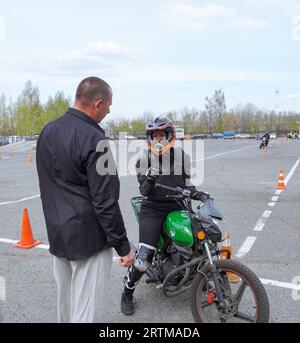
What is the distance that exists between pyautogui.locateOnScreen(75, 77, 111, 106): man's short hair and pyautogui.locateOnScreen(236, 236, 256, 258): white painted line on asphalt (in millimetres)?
3514

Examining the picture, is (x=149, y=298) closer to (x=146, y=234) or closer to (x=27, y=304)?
(x=146, y=234)

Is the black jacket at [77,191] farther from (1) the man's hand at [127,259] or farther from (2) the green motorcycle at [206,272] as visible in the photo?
(2) the green motorcycle at [206,272]

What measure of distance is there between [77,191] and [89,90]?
2.32ft

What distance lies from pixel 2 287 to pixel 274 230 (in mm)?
4564

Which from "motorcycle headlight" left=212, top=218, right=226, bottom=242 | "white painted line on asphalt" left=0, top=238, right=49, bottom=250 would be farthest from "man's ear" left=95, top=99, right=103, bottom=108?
"white painted line on asphalt" left=0, top=238, right=49, bottom=250

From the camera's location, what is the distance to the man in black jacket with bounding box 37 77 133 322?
7.33 feet

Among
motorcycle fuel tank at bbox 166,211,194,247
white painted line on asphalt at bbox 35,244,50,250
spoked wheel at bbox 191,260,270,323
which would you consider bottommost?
white painted line on asphalt at bbox 35,244,50,250

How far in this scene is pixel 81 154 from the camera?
220 centimetres

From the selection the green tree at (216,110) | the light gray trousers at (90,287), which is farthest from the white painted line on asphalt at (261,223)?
the green tree at (216,110)

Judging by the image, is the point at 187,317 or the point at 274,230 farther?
the point at 274,230

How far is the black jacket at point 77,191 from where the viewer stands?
7.30 feet

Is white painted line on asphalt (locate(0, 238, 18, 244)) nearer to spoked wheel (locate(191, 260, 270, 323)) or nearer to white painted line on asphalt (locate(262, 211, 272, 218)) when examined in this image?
spoked wheel (locate(191, 260, 270, 323))

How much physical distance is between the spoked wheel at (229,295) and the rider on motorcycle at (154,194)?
618mm
